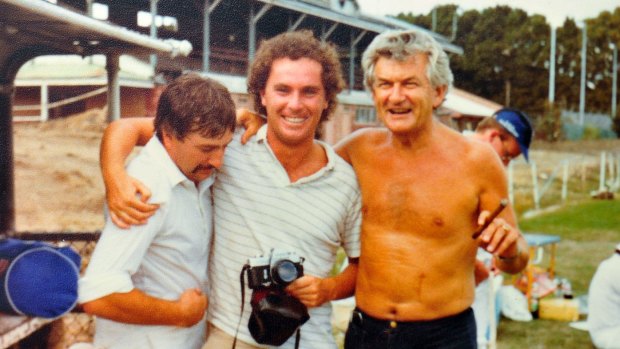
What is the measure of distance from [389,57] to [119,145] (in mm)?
656

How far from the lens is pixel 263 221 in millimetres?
1354

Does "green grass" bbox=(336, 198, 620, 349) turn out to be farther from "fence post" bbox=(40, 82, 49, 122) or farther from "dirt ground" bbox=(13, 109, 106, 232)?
"fence post" bbox=(40, 82, 49, 122)

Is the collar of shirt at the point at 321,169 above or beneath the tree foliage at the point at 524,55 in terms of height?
beneath

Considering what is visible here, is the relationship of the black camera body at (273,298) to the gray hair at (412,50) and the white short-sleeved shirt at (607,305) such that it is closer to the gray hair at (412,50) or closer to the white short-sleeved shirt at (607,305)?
the gray hair at (412,50)

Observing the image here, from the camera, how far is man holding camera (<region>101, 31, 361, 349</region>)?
1.36 metres

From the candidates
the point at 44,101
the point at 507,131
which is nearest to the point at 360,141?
the point at 44,101

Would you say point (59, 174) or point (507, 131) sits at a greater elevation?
point (507, 131)

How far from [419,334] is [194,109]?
762 mm

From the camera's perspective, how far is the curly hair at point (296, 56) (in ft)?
4.59

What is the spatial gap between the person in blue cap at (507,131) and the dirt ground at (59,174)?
1.40m

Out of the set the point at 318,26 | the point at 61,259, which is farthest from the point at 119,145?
the point at 318,26

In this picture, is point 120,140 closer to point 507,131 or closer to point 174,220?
point 174,220

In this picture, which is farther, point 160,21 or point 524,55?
point 524,55

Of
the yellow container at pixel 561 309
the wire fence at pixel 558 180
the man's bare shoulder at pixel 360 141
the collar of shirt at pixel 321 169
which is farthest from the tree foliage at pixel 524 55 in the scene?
the collar of shirt at pixel 321 169
